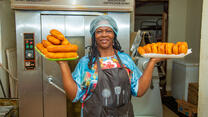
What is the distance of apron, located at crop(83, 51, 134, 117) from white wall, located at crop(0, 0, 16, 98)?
179 centimetres

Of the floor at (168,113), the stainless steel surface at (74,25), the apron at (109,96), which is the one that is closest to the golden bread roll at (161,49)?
the apron at (109,96)

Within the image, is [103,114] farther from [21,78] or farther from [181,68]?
[181,68]

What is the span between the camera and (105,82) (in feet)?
4.45

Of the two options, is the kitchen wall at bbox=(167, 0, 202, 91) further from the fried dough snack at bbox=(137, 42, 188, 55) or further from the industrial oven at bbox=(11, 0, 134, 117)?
the fried dough snack at bbox=(137, 42, 188, 55)

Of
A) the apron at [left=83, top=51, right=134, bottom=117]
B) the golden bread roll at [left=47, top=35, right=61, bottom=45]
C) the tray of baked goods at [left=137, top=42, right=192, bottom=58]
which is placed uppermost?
the golden bread roll at [left=47, top=35, right=61, bottom=45]

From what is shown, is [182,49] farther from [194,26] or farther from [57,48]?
[194,26]

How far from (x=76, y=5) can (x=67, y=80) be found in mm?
1254

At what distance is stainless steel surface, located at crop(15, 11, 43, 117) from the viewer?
216 centimetres

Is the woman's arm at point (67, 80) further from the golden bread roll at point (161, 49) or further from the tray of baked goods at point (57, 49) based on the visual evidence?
the golden bread roll at point (161, 49)

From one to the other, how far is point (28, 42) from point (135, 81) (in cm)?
150

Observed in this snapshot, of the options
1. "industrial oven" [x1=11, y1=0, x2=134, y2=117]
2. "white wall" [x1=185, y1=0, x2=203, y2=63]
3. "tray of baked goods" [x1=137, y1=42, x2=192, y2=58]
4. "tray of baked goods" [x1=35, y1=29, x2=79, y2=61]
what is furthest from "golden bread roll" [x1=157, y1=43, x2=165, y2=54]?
"white wall" [x1=185, y1=0, x2=203, y2=63]

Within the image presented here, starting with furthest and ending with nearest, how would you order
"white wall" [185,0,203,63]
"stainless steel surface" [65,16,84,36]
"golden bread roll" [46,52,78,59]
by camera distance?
"white wall" [185,0,203,63], "stainless steel surface" [65,16,84,36], "golden bread roll" [46,52,78,59]

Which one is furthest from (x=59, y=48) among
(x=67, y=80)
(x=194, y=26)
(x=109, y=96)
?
(x=194, y=26)

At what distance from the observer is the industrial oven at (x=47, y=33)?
7.07ft
